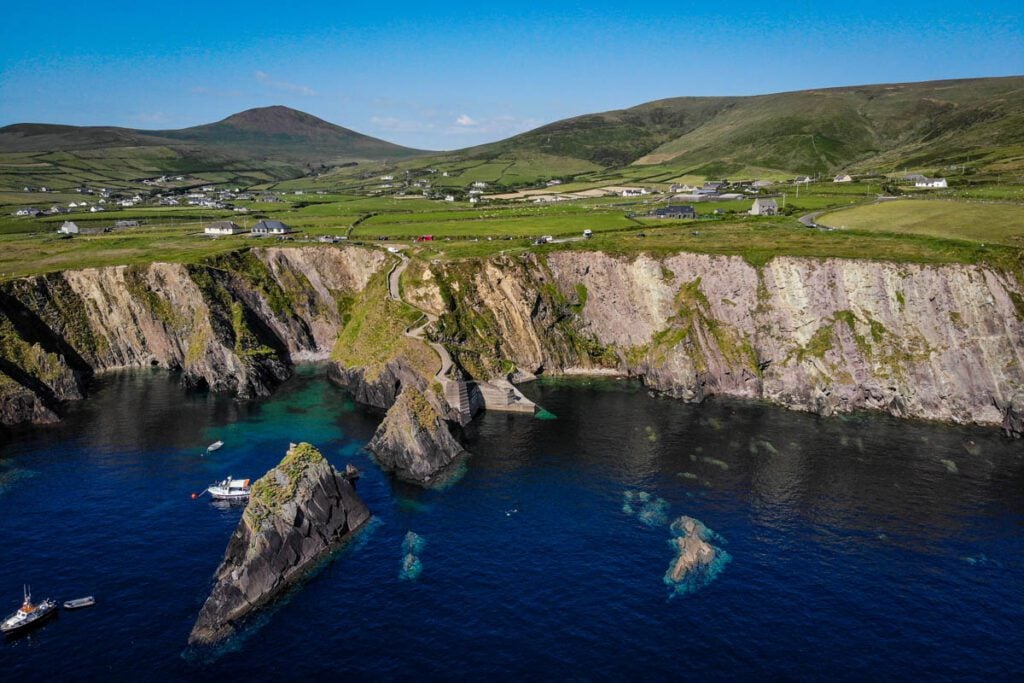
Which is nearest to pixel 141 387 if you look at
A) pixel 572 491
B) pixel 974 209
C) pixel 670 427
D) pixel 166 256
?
pixel 166 256

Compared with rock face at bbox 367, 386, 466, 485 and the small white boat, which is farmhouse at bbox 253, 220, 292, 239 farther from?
the small white boat

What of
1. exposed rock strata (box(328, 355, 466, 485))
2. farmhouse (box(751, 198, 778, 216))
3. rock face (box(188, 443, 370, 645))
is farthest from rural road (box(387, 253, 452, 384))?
farmhouse (box(751, 198, 778, 216))

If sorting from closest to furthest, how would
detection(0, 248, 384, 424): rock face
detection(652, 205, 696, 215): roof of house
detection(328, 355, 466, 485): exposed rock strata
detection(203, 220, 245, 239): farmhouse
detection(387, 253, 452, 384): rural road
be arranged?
detection(328, 355, 466, 485): exposed rock strata, detection(387, 253, 452, 384): rural road, detection(0, 248, 384, 424): rock face, detection(203, 220, 245, 239): farmhouse, detection(652, 205, 696, 215): roof of house

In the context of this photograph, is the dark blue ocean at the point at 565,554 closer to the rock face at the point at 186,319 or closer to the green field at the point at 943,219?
the rock face at the point at 186,319

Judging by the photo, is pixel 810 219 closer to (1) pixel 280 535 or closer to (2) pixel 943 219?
(2) pixel 943 219

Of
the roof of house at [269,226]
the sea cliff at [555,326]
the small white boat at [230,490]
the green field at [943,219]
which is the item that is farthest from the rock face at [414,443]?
the green field at [943,219]

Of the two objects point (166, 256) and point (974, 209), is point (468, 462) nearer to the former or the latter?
point (166, 256)
